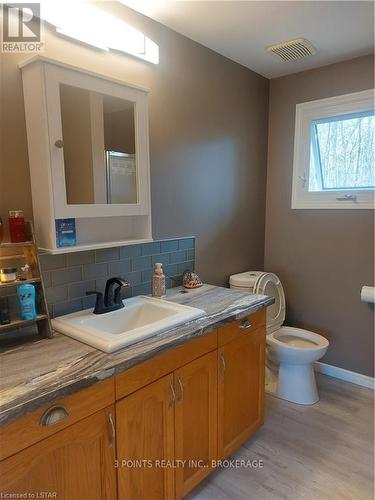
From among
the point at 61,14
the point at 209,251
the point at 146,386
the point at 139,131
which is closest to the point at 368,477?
the point at 146,386

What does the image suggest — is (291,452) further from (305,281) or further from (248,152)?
(248,152)

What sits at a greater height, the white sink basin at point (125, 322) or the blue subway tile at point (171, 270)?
the blue subway tile at point (171, 270)

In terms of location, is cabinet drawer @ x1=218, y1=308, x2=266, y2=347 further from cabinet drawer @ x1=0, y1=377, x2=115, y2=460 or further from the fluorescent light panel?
the fluorescent light panel

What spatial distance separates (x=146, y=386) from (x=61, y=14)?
1550 mm

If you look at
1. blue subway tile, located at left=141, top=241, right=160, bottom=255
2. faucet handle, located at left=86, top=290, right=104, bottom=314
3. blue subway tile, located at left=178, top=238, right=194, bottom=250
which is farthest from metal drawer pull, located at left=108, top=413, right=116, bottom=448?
blue subway tile, located at left=178, top=238, right=194, bottom=250

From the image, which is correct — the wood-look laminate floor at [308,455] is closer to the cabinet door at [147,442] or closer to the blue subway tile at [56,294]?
the cabinet door at [147,442]

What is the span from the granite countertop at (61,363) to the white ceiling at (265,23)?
5.09ft

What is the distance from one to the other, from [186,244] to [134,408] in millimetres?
1149

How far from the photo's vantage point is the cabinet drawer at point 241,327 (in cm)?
158

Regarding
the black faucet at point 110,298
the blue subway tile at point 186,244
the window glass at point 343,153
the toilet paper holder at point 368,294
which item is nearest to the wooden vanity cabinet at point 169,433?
the black faucet at point 110,298

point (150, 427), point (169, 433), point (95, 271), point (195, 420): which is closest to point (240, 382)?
point (195, 420)

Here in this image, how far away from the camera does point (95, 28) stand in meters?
1.54

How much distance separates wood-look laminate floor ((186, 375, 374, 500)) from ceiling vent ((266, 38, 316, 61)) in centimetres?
238

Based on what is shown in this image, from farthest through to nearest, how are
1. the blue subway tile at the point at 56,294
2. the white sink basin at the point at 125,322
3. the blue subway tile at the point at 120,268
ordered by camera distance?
the blue subway tile at the point at 120,268 → the blue subway tile at the point at 56,294 → the white sink basin at the point at 125,322
